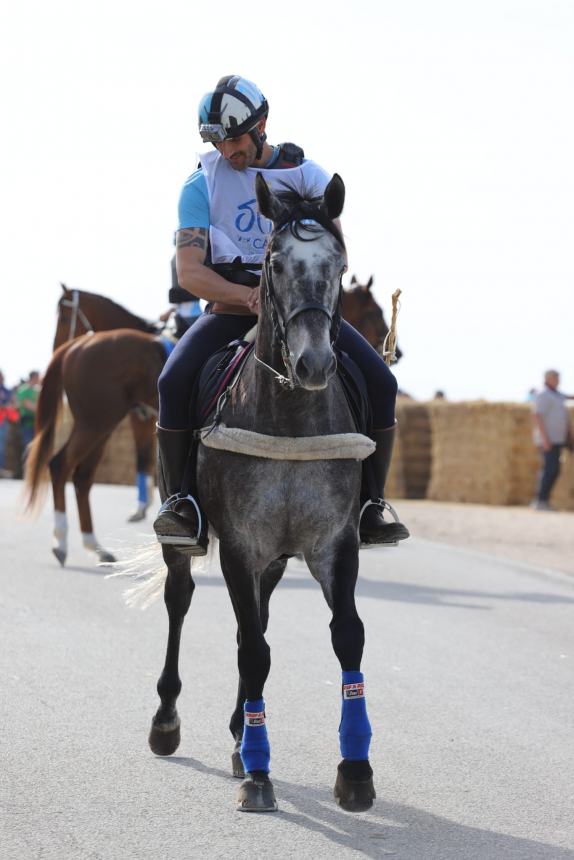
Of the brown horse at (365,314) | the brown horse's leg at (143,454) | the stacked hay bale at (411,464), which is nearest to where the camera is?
the brown horse at (365,314)

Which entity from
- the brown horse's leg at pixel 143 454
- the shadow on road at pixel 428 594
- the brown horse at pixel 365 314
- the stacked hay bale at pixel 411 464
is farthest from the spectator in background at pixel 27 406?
the shadow on road at pixel 428 594

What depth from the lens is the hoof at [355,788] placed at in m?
5.48

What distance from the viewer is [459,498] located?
28.1m

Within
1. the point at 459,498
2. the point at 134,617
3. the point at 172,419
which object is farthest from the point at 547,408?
the point at 172,419

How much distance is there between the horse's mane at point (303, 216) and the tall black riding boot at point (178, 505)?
1.14 metres

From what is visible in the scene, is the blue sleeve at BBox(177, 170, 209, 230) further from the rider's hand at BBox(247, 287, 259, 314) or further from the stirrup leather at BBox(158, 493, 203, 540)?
the stirrup leather at BBox(158, 493, 203, 540)

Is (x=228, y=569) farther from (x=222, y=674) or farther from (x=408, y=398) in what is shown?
(x=408, y=398)

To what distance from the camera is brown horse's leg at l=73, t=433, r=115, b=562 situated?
568 inches

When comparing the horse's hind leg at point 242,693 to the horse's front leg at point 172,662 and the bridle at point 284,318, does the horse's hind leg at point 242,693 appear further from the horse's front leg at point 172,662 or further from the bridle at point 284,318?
the bridle at point 284,318

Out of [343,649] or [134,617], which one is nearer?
[343,649]

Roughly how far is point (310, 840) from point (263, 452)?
4.55ft

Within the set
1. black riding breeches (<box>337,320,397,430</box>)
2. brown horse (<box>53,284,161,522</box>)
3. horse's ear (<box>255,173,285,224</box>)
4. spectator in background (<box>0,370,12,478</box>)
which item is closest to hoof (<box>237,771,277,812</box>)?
black riding breeches (<box>337,320,397,430</box>)

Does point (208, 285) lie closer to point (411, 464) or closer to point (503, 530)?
point (503, 530)

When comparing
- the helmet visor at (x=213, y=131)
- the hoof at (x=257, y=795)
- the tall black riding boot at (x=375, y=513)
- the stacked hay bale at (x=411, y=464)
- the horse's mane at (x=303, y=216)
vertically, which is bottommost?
the stacked hay bale at (x=411, y=464)
